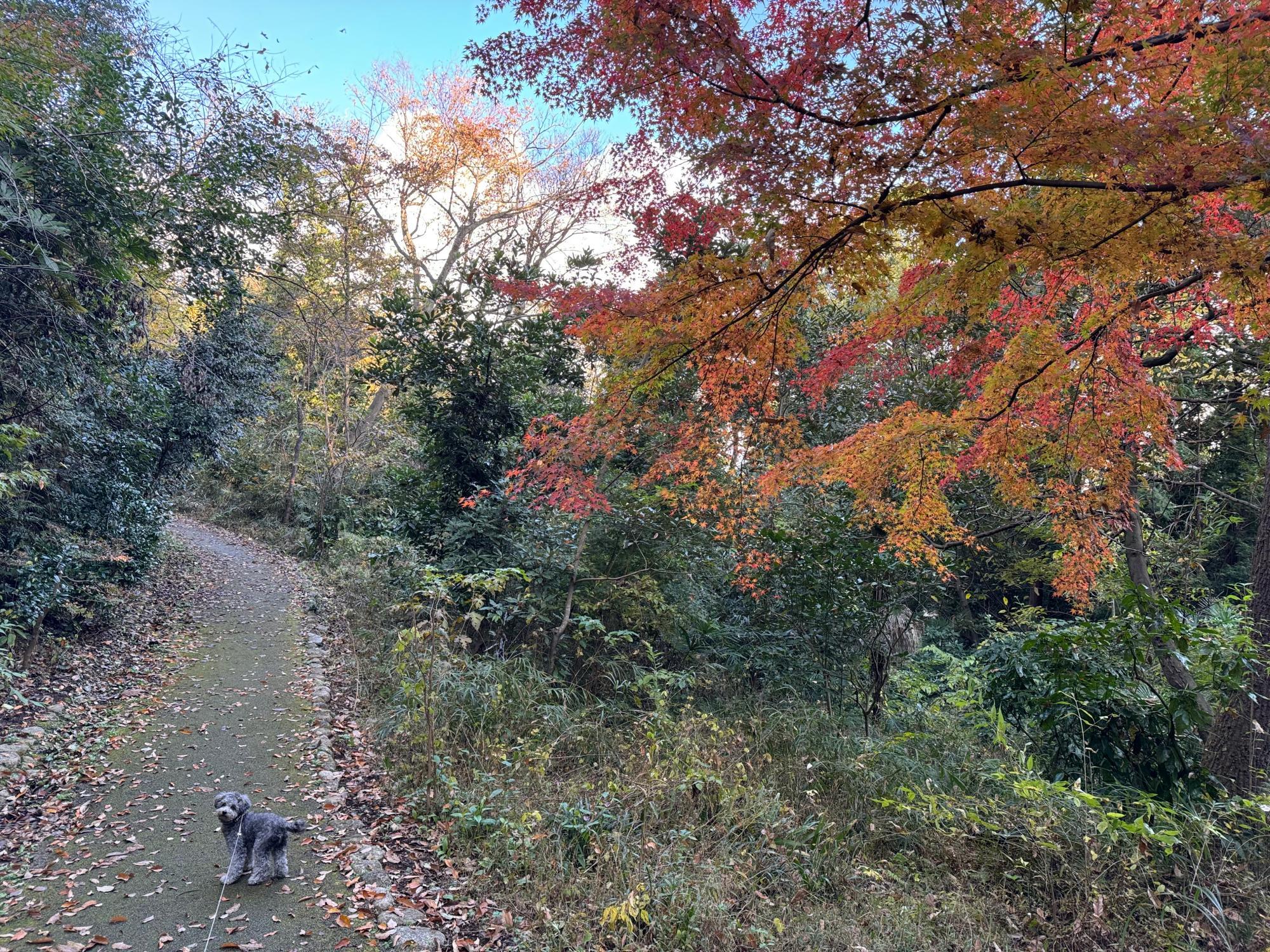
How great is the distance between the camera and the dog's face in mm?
3385

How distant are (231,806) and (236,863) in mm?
374

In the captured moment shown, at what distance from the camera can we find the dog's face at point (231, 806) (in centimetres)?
338

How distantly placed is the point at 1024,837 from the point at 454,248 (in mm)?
16756

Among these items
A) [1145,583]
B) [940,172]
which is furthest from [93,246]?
[1145,583]

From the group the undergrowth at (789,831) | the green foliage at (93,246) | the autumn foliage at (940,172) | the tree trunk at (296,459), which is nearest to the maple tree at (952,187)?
the autumn foliage at (940,172)

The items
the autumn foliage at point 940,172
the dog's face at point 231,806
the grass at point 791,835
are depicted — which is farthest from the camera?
the dog's face at point 231,806

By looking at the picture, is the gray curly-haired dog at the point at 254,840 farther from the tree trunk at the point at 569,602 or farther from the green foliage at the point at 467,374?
the green foliage at the point at 467,374

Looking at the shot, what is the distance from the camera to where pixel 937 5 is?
2.76 m

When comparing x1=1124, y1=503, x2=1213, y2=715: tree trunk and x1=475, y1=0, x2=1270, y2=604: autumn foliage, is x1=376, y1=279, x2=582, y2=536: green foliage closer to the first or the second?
x1=475, y1=0, x2=1270, y2=604: autumn foliage

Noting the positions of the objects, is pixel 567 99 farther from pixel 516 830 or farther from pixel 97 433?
pixel 97 433

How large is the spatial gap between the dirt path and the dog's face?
0.41 metres

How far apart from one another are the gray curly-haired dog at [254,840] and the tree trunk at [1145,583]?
6166 millimetres

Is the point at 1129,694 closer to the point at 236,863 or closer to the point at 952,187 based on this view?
the point at 952,187

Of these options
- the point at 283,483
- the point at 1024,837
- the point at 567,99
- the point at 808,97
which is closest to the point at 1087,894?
the point at 1024,837
